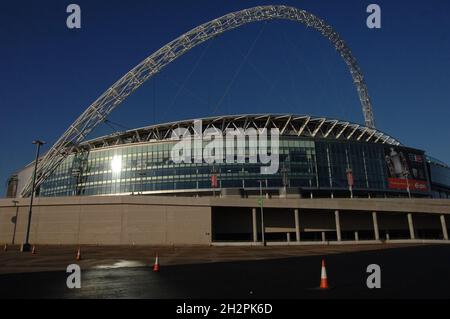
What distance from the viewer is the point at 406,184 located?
9225 centimetres

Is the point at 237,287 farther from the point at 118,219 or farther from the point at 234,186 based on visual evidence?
the point at 234,186

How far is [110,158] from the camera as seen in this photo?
8781cm

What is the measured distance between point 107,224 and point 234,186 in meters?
34.6

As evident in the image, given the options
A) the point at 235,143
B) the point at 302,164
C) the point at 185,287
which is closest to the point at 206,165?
the point at 235,143

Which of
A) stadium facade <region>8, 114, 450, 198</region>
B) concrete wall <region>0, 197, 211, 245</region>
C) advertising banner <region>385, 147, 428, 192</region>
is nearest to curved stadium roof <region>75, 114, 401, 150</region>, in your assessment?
stadium facade <region>8, 114, 450, 198</region>

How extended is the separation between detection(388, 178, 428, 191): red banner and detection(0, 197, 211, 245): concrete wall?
59.8 m

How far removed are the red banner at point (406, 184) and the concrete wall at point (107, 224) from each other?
59790 mm

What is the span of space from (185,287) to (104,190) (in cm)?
8064

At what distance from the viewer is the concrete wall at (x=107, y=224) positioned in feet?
174

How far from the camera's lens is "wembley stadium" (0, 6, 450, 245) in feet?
178
